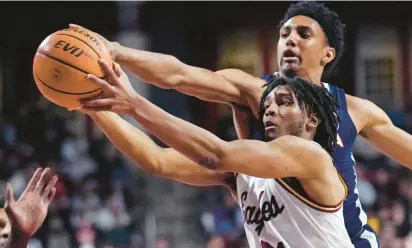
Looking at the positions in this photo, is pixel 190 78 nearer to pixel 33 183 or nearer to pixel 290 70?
pixel 290 70

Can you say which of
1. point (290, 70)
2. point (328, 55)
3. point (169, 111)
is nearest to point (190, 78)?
point (290, 70)

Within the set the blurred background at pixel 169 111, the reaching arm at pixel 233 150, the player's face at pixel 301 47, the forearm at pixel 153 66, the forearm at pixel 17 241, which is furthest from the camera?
the blurred background at pixel 169 111

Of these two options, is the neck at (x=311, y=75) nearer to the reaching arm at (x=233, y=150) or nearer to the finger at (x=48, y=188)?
the reaching arm at (x=233, y=150)

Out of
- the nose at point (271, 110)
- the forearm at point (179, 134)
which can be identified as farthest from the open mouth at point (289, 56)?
the forearm at point (179, 134)

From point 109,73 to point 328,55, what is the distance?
5.62 ft

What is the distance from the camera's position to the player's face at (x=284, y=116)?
4.10 m

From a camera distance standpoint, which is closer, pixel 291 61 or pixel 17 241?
pixel 17 241

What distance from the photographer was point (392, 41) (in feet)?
50.0

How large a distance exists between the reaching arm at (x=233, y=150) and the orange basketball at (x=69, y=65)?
28 centimetres

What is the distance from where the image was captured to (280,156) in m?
3.83

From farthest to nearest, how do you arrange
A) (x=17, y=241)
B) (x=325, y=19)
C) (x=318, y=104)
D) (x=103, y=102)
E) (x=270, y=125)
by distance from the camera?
(x=325, y=19)
(x=318, y=104)
(x=270, y=125)
(x=103, y=102)
(x=17, y=241)

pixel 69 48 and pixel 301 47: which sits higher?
pixel 69 48

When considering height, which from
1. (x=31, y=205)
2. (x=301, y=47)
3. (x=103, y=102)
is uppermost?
(x=103, y=102)

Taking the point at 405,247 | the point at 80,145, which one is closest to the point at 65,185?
the point at 80,145
